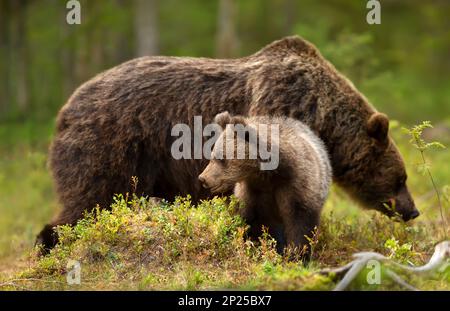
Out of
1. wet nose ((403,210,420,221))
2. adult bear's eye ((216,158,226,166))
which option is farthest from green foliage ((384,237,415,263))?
adult bear's eye ((216,158,226,166))

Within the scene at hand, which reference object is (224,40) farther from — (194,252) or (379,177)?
(194,252)

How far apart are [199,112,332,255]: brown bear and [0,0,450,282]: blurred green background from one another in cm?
172

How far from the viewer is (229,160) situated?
6844 millimetres

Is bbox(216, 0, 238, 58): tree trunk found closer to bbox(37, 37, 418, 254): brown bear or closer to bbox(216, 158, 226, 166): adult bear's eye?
bbox(37, 37, 418, 254): brown bear

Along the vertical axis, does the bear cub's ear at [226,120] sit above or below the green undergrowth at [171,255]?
above

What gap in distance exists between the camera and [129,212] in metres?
7.41

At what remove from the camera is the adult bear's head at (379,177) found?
8234 millimetres

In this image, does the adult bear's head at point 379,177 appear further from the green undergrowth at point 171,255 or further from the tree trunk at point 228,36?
the tree trunk at point 228,36

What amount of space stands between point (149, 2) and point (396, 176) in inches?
556

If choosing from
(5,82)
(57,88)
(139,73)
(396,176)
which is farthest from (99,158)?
(57,88)

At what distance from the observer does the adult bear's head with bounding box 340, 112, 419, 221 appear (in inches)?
324

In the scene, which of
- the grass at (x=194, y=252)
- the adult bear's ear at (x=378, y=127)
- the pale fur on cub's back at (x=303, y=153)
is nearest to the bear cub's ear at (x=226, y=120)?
the pale fur on cub's back at (x=303, y=153)

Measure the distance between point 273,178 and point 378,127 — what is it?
1665mm

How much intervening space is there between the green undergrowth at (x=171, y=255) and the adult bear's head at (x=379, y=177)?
70cm
